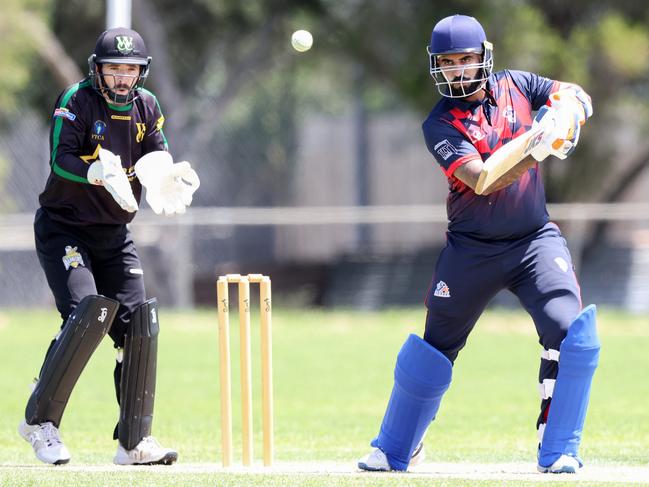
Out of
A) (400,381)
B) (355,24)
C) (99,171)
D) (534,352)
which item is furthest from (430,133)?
(355,24)

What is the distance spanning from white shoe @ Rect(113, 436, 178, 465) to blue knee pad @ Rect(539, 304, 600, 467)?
1686mm

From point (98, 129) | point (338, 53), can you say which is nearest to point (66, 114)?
point (98, 129)

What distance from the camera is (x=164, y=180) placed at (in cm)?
537

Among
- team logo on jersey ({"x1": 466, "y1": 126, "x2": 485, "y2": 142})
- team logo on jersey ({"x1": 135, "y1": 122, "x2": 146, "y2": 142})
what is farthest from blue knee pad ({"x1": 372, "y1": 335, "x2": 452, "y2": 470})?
team logo on jersey ({"x1": 135, "y1": 122, "x2": 146, "y2": 142})

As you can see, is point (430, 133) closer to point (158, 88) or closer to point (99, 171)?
point (99, 171)

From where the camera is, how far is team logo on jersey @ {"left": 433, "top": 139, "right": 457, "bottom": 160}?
16.6ft

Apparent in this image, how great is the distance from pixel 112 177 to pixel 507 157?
1.64 meters

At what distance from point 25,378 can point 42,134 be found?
25.7 ft

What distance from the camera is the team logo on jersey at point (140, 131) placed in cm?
557

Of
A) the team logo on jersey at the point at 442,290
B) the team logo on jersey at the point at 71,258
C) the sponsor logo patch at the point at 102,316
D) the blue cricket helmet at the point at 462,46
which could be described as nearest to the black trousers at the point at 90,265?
the team logo on jersey at the point at 71,258

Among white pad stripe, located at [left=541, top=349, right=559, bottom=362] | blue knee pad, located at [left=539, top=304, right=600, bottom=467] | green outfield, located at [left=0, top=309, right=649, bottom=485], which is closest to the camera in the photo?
blue knee pad, located at [left=539, top=304, right=600, bottom=467]

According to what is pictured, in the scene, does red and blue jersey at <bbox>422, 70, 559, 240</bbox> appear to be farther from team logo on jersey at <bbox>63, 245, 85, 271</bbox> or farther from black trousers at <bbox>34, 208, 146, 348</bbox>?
team logo on jersey at <bbox>63, 245, 85, 271</bbox>

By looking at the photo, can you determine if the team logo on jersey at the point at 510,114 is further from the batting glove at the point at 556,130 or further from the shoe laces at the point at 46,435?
the shoe laces at the point at 46,435

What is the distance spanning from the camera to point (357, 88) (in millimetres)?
19531
